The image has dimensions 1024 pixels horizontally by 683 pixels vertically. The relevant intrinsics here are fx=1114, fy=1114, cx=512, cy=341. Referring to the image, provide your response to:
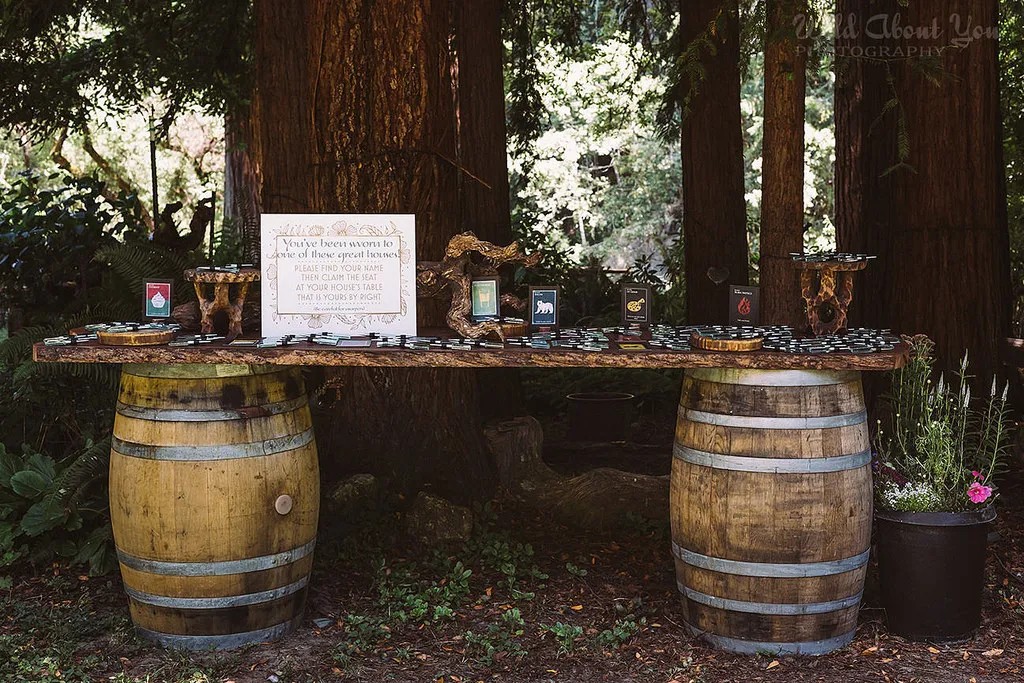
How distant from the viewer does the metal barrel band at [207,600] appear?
3865mm

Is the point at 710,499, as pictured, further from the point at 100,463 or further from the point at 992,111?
the point at 992,111

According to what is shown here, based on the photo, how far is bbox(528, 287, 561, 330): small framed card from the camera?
413cm

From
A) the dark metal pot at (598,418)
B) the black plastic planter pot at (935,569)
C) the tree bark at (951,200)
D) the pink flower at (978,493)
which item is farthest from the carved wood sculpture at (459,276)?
the dark metal pot at (598,418)

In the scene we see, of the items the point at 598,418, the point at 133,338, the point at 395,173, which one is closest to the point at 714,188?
the point at 598,418

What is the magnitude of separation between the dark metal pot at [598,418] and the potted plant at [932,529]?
3011 mm

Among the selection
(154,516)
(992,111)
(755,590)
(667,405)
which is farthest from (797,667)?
(667,405)

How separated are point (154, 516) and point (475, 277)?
139cm

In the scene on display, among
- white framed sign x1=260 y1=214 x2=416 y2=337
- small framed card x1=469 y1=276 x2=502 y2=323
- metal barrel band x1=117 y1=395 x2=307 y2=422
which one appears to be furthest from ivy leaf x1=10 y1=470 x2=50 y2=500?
small framed card x1=469 y1=276 x2=502 y2=323

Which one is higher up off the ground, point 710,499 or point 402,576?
point 710,499

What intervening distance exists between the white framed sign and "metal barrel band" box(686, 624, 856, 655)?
1.61m

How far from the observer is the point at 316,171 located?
493 centimetres

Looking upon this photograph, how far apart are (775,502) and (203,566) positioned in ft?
6.40

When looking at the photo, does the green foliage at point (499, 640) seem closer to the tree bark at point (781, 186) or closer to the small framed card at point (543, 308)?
the small framed card at point (543, 308)

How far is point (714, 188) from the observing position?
26.9 ft
